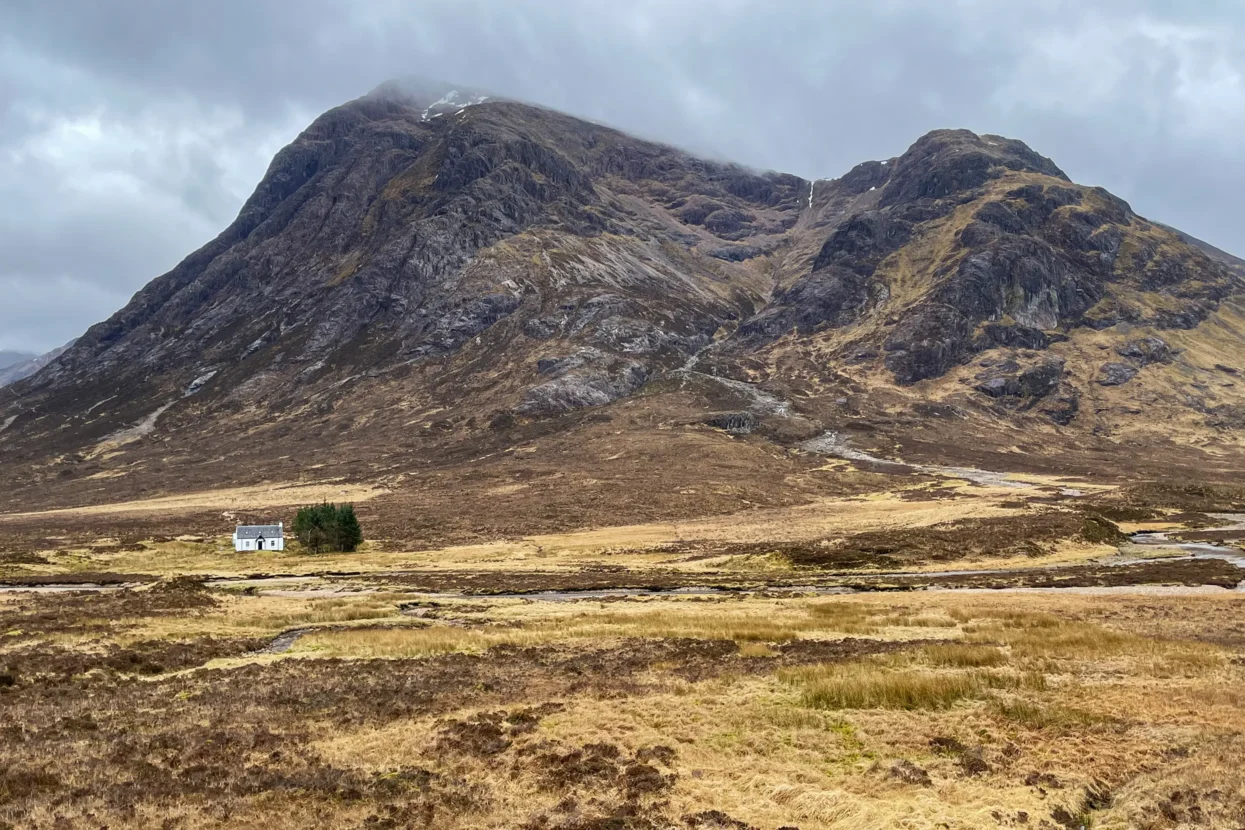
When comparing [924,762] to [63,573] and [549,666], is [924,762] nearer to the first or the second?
[549,666]

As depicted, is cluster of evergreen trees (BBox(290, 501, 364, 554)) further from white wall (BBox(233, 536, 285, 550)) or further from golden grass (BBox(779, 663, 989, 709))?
golden grass (BBox(779, 663, 989, 709))

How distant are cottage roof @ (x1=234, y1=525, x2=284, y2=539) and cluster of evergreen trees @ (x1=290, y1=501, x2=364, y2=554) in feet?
8.67

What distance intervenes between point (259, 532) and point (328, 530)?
33.0 feet

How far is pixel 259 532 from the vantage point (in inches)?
3925

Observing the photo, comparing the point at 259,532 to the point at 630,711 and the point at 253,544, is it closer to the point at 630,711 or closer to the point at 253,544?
the point at 253,544

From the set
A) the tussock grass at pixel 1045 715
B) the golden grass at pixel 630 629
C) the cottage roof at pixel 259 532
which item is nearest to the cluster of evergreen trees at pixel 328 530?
the cottage roof at pixel 259 532

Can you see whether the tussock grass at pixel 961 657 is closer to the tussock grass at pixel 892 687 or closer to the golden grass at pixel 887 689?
the tussock grass at pixel 892 687

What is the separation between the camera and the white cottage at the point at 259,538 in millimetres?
98250

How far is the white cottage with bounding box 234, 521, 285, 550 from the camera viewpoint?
322ft

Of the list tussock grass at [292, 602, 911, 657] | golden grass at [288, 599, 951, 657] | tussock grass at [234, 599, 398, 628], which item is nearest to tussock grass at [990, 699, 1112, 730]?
tussock grass at [292, 602, 911, 657]

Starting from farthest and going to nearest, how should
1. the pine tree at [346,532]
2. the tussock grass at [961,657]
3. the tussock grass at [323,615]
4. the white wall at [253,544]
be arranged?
the pine tree at [346,532], the white wall at [253,544], the tussock grass at [323,615], the tussock grass at [961,657]

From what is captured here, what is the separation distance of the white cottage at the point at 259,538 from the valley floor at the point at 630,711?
43.9 meters

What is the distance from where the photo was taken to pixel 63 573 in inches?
2992

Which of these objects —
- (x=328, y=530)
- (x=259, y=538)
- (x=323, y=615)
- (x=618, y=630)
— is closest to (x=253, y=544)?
(x=259, y=538)
